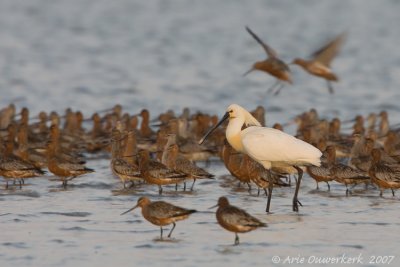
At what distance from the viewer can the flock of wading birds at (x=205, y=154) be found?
12.9 meters

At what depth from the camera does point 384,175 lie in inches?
544

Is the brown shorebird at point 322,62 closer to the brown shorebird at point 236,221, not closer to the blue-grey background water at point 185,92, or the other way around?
the blue-grey background water at point 185,92

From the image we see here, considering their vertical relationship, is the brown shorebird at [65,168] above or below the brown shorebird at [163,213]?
above

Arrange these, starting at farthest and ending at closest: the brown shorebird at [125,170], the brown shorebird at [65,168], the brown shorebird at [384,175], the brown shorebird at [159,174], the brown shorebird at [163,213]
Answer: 1. the brown shorebird at [65,168]
2. the brown shorebird at [125,170]
3. the brown shorebird at [159,174]
4. the brown shorebird at [384,175]
5. the brown shorebird at [163,213]

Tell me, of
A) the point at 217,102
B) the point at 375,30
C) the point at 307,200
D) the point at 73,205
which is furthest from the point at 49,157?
the point at 375,30

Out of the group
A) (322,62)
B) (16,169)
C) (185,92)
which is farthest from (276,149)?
(185,92)

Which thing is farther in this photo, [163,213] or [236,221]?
[163,213]

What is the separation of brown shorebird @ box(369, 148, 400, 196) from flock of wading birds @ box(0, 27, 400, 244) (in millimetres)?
13

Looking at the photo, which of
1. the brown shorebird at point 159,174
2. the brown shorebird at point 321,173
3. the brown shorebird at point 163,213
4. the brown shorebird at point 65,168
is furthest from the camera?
the brown shorebird at point 65,168

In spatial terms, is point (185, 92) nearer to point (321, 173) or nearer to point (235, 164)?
point (235, 164)

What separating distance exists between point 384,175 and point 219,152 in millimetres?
4198

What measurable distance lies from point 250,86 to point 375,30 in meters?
17.4

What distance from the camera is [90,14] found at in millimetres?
50469

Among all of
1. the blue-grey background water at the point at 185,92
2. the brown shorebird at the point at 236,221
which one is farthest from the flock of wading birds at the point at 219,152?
the blue-grey background water at the point at 185,92
